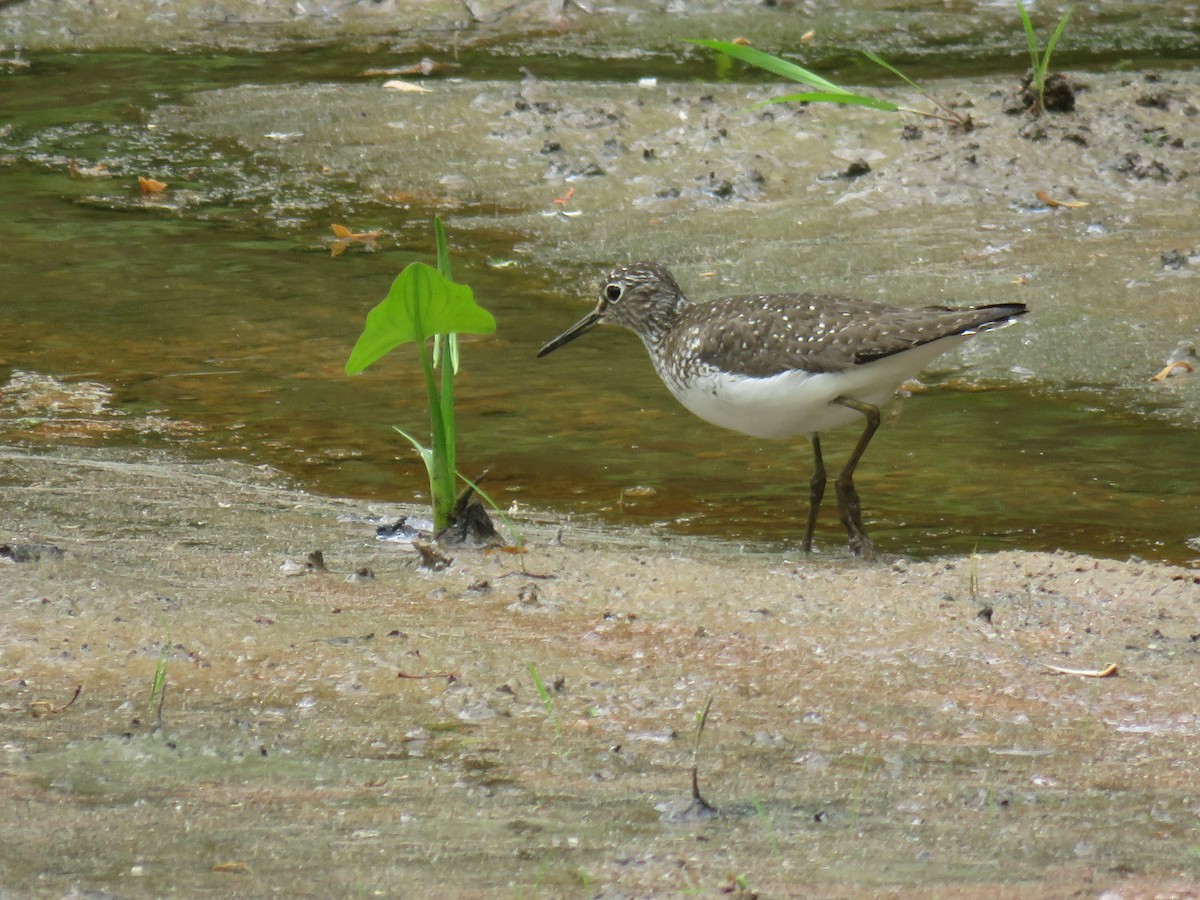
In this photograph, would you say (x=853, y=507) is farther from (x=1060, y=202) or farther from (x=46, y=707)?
(x=1060, y=202)

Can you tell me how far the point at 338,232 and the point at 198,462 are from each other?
132 inches

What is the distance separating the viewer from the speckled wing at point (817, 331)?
530cm

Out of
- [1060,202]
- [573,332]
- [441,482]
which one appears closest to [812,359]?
[441,482]

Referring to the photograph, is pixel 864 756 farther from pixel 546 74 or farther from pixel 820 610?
pixel 546 74

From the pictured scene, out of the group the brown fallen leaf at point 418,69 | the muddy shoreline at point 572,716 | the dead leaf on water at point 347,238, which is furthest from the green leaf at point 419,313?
A: the brown fallen leaf at point 418,69

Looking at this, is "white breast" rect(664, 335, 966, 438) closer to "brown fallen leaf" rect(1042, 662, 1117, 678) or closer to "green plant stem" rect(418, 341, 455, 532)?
"green plant stem" rect(418, 341, 455, 532)

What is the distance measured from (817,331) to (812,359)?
111 mm

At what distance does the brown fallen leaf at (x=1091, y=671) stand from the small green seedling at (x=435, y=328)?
1.81 m

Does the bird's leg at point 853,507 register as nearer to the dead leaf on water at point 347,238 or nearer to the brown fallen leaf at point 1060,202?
the brown fallen leaf at point 1060,202

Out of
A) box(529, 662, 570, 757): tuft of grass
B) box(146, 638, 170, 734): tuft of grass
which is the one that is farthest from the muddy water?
box(146, 638, 170, 734): tuft of grass

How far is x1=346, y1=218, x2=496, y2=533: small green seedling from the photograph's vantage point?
458 centimetres

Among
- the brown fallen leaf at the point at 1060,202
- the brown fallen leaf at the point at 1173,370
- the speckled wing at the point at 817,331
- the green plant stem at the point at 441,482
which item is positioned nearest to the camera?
the green plant stem at the point at 441,482

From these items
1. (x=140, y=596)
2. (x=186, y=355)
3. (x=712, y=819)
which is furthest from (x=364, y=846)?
(x=186, y=355)

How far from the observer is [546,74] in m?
12.2
